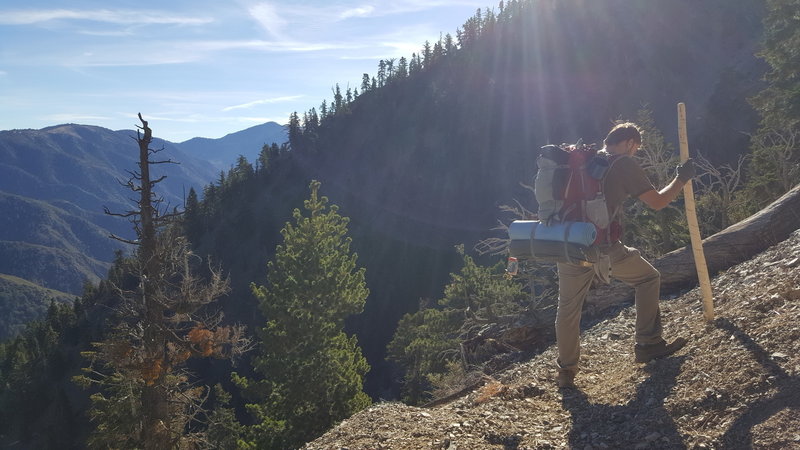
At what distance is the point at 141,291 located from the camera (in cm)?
1125

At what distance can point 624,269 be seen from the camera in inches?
203

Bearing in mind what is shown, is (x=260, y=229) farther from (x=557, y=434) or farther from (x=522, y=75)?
(x=557, y=434)

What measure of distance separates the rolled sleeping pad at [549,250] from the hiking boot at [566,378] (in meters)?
1.35

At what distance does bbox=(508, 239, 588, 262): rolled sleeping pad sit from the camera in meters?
4.67

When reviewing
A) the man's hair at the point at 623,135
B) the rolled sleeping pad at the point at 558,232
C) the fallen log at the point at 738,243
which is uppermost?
the man's hair at the point at 623,135

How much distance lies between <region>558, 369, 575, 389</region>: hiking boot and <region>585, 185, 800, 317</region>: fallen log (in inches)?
125

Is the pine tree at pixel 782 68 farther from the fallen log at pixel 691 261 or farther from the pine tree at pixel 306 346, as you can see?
the pine tree at pixel 306 346

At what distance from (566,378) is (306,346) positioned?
14.5m

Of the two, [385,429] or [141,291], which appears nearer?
[385,429]

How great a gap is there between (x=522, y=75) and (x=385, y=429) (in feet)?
369

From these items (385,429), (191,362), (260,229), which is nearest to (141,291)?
(385,429)

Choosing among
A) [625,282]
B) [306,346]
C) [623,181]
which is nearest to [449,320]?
[306,346]

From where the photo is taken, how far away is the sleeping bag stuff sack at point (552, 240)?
4629 millimetres

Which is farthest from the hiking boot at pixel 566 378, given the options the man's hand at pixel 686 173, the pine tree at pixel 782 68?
the pine tree at pixel 782 68
